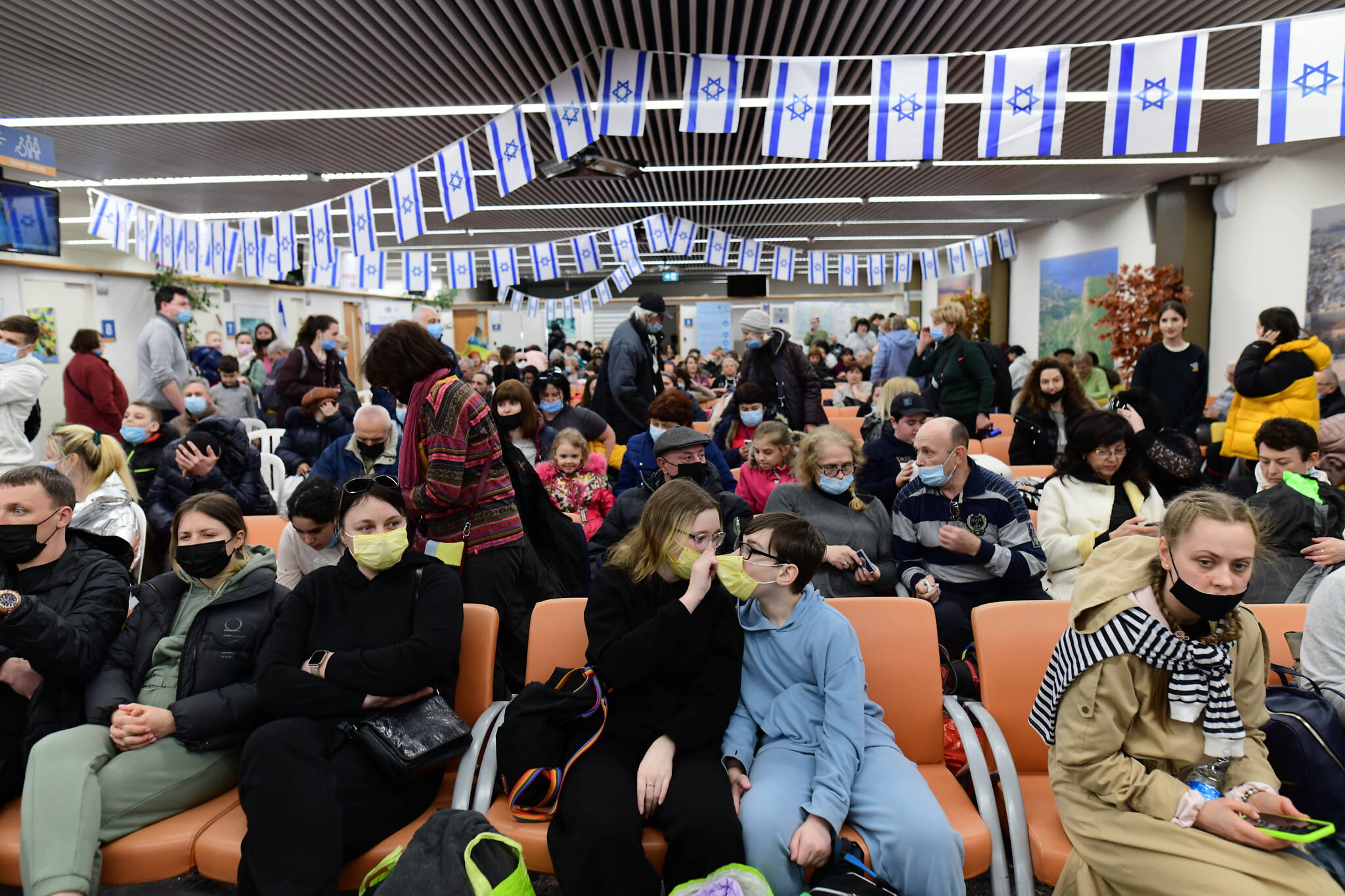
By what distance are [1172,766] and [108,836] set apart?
2636 mm

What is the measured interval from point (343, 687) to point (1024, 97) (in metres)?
4.55

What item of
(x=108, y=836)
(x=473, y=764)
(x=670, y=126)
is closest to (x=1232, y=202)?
(x=670, y=126)

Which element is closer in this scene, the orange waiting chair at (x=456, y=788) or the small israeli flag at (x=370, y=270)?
the orange waiting chair at (x=456, y=788)

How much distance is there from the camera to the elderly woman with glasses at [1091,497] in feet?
11.0

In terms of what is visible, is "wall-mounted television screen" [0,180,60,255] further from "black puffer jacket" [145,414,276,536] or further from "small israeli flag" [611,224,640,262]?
"small israeli flag" [611,224,640,262]

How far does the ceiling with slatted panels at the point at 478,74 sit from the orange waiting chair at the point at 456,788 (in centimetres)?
403

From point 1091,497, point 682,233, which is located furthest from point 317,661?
point 682,233

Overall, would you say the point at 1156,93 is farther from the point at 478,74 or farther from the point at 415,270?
the point at 415,270

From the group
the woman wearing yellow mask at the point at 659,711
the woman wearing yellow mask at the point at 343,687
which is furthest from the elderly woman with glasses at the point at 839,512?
Result: the woman wearing yellow mask at the point at 343,687

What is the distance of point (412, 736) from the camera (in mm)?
2264

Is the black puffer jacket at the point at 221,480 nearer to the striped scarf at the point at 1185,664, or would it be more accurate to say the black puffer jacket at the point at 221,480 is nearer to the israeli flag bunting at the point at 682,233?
the striped scarf at the point at 1185,664

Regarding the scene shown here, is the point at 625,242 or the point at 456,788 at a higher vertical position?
the point at 625,242

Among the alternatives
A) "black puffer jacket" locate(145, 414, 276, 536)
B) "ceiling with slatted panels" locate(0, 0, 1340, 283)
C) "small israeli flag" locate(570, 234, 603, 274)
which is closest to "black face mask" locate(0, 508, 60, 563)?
"black puffer jacket" locate(145, 414, 276, 536)

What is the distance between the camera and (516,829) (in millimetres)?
2135
